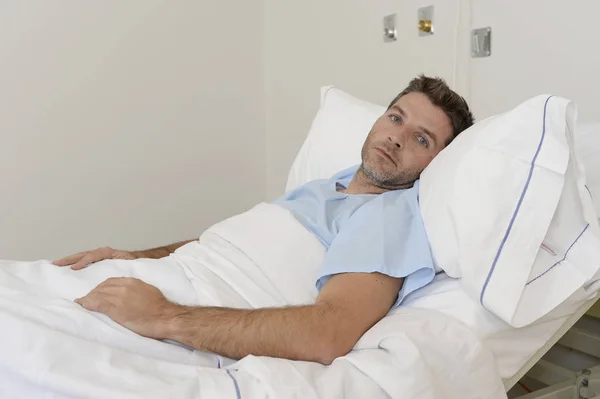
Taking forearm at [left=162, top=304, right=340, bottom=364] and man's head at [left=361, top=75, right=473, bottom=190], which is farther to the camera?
man's head at [left=361, top=75, right=473, bottom=190]

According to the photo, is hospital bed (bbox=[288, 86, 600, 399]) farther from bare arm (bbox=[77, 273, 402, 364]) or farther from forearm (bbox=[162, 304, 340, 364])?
Result: forearm (bbox=[162, 304, 340, 364])

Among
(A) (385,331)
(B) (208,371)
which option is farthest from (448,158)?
(B) (208,371)

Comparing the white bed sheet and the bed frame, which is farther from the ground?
the white bed sheet

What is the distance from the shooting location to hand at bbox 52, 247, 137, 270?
50.1 inches

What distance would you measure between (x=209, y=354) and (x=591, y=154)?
844mm

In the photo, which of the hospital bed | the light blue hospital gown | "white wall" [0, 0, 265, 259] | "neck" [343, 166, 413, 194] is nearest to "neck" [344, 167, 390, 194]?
"neck" [343, 166, 413, 194]

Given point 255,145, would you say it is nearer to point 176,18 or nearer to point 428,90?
point 176,18

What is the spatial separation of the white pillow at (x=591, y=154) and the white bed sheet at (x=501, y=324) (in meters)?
0.25

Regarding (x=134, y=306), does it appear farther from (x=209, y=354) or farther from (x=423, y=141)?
(x=423, y=141)

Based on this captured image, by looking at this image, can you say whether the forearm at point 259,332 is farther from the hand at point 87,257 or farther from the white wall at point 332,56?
the white wall at point 332,56

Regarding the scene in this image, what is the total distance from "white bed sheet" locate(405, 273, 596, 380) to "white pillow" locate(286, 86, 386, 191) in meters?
0.64

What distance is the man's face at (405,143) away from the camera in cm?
140

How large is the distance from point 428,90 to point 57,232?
4.84ft

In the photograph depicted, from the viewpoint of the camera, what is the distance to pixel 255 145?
8.86ft
